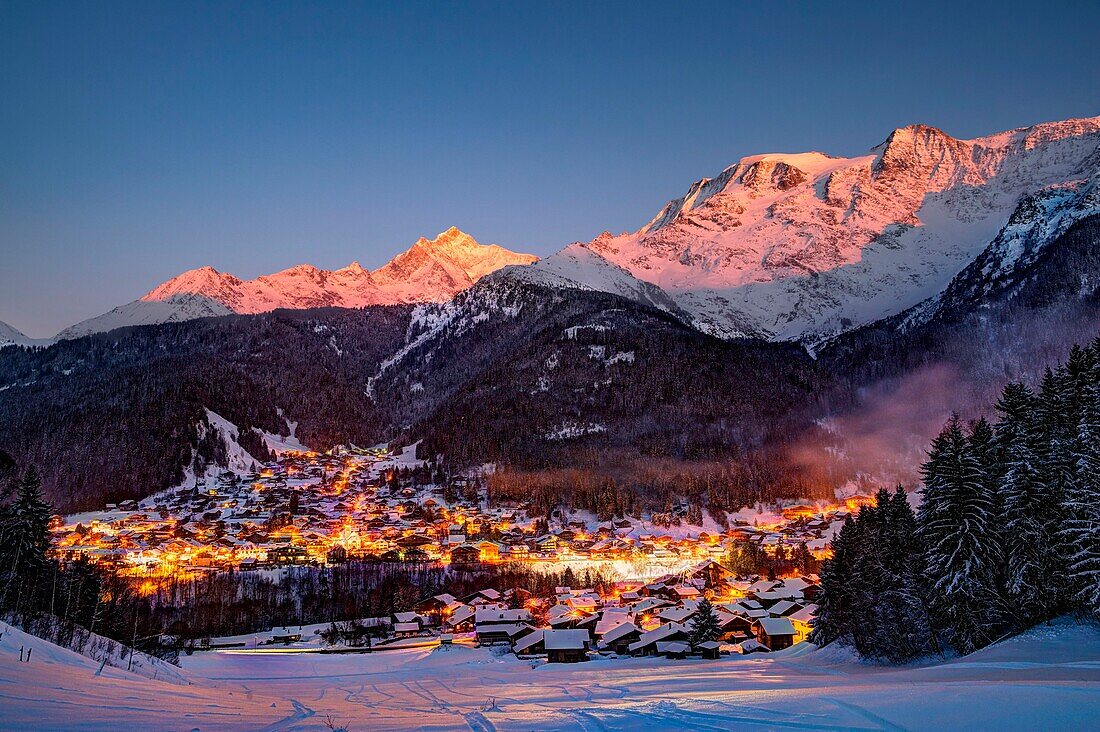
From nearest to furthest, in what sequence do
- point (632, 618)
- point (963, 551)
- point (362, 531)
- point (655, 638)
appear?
1. point (963, 551)
2. point (655, 638)
3. point (632, 618)
4. point (362, 531)

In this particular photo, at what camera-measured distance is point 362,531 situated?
129750 mm

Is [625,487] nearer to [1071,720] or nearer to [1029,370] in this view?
[1029,370]

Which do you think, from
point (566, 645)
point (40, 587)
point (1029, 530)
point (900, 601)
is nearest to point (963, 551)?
point (1029, 530)

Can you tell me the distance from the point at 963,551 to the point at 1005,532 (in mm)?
2292

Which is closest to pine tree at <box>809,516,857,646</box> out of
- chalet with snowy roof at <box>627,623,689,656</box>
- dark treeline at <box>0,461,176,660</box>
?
chalet with snowy roof at <box>627,623,689,656</box>

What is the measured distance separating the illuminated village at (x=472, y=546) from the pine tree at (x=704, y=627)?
1.42 meters

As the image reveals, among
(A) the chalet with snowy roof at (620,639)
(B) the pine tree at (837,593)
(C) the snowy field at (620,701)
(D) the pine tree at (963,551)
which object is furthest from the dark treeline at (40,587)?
(B) the pine tree at (837,593)

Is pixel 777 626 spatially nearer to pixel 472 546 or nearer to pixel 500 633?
pixel 500 633

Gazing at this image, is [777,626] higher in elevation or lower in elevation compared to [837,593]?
lower

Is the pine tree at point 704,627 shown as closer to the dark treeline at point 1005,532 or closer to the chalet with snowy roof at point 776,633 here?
the chalet with snowy roof at point 776,633

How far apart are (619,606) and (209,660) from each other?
1689 inches

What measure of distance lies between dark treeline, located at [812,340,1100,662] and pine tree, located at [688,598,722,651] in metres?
19.4

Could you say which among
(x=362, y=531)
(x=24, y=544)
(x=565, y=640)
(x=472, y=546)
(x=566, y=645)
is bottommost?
(x=566, y=645)

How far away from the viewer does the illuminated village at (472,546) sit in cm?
6562
